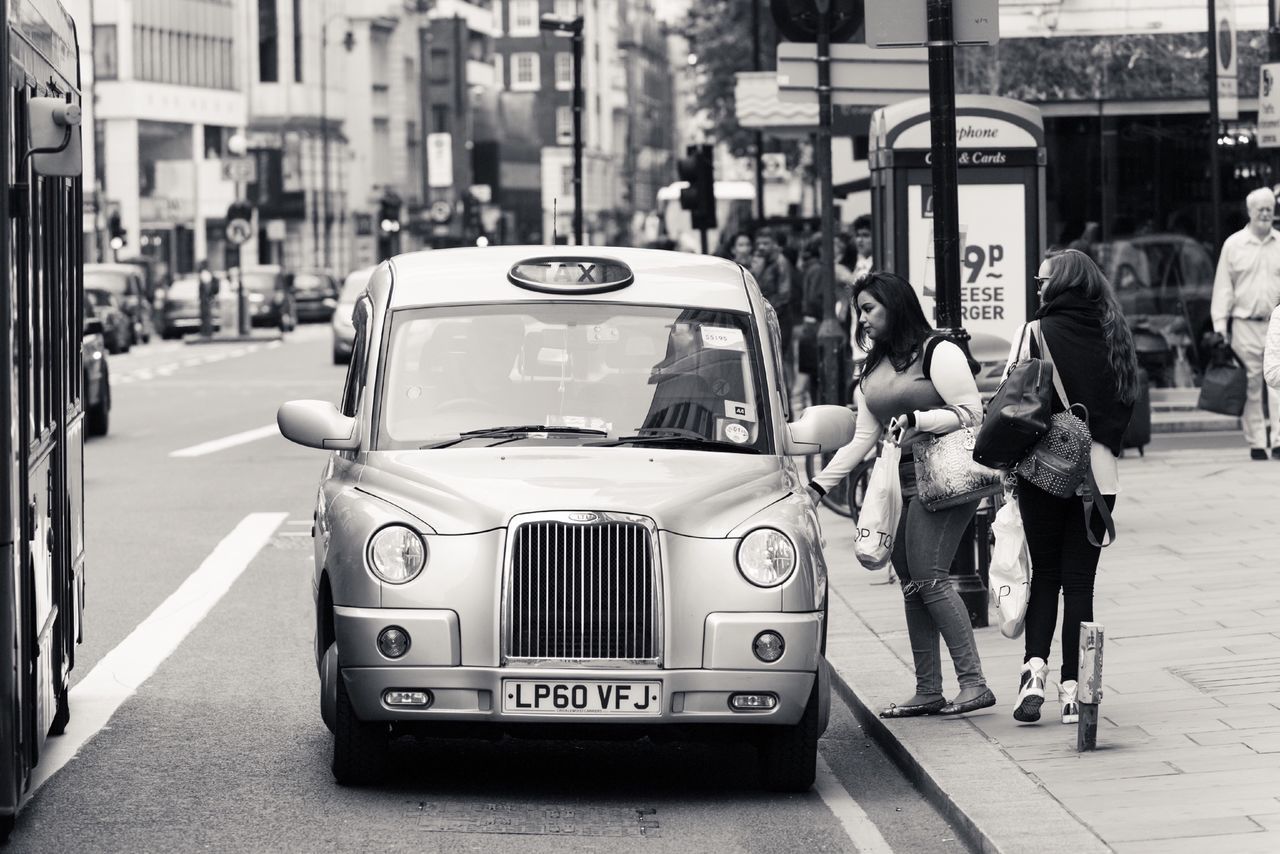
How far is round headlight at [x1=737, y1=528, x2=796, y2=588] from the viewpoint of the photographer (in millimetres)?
7461

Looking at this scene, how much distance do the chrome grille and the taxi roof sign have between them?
1.38 metres

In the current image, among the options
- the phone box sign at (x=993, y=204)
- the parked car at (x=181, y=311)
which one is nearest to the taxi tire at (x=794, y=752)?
the phone box sign at (x=993, y=204)

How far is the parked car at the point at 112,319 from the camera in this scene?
46.6 meters

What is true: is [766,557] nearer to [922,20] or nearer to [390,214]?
[922,20]

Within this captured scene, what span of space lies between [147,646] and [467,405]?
10.9 ft

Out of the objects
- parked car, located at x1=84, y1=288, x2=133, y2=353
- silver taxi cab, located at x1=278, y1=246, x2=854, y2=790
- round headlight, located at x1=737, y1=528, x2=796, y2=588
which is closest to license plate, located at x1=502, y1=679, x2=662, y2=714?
silver taxi cab, located at x1=278, y1=246, x2=854, y2=790

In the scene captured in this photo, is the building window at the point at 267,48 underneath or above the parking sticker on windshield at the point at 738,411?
above

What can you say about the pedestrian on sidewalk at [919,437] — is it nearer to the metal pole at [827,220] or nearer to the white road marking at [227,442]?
the metal pole at [827,220]

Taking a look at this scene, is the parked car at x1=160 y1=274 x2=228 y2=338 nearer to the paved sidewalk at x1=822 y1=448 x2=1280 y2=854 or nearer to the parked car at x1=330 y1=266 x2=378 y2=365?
the parked car at x1=330 y1=266 x2=378 y2=365

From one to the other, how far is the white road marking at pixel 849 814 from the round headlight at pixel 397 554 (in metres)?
1.53

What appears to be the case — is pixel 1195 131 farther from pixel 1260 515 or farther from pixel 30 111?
pixel 30 111

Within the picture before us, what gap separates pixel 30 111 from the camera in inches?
259

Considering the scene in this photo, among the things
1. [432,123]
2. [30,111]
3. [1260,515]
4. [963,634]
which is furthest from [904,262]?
[432,123]

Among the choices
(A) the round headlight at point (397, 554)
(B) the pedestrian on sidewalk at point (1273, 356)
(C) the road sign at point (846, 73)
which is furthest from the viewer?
(C) the road sign at point (846, 73)
